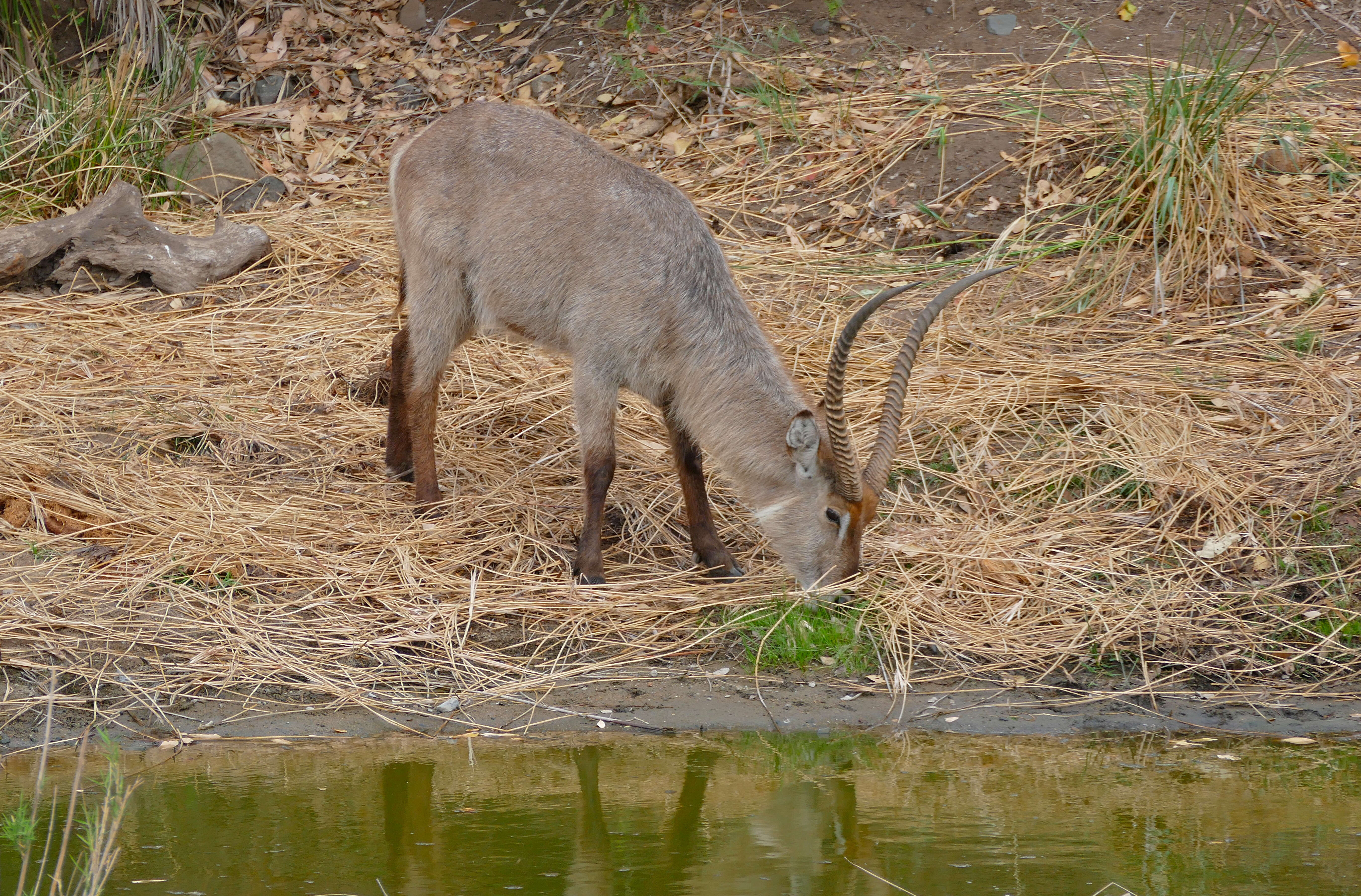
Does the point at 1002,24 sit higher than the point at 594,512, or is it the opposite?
the point at 1002,24

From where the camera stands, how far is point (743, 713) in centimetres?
503

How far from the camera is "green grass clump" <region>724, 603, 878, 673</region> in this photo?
5340 millimetres

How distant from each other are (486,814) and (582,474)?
2.32m

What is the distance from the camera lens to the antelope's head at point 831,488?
16.4ft

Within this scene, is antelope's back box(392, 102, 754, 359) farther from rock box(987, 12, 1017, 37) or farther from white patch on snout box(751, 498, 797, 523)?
rock box(987, 12, 1017, 37)

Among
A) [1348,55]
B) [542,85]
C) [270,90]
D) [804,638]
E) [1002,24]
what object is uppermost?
[1002,24]

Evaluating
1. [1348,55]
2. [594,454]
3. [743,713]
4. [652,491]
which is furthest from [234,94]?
[1348,55]

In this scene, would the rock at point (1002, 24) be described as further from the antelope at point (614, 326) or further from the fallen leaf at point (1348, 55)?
the antelope at point (614, 326)

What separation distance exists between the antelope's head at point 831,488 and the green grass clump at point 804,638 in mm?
106

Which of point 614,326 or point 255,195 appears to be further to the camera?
point 255,195

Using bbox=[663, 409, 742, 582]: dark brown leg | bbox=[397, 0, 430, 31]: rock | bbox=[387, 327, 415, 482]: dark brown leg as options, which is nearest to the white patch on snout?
bbox=[663, 409, 742, 582]: dark brown leg

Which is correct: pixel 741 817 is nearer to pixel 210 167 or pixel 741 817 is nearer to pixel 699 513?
pixel 699 513

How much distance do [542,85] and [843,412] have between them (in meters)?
6.15

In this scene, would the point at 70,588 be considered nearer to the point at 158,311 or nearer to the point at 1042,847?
the point at 158,311
